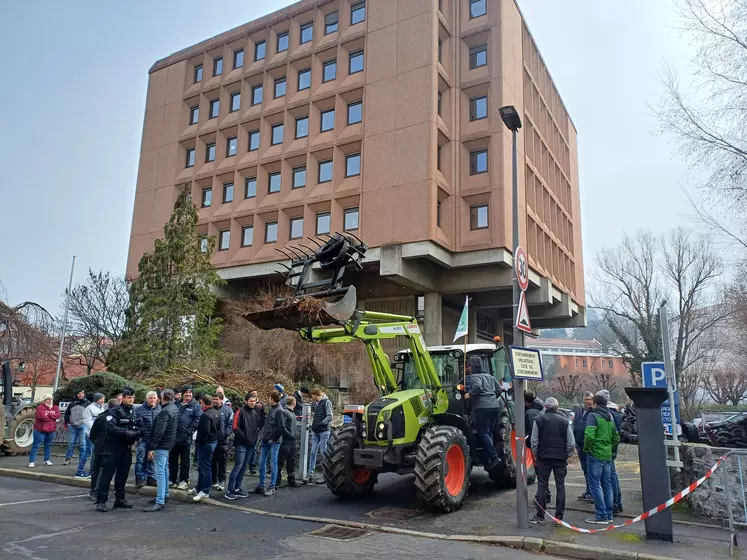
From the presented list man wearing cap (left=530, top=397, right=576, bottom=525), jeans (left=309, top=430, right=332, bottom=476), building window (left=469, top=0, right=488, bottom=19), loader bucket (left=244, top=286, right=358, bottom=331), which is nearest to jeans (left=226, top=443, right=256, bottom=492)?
jeans (left=309, top=430, right=332, bottom=476)

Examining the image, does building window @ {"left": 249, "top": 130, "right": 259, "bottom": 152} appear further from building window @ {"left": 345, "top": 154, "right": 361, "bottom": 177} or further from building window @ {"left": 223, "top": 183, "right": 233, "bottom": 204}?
building window @ {"left": 345, "top": 154, "right": 361, "bottom": 177}

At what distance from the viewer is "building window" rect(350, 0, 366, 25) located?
30.9m

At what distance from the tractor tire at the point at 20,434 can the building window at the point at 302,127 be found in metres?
19.8

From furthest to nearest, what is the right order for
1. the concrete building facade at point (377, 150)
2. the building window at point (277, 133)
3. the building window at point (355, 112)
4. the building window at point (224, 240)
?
1. the building window at point (224, 240)
2. the building window at point (277, 133)
3. the building window at point (355, 112)
4. the concrete building facade at point (377, 150)

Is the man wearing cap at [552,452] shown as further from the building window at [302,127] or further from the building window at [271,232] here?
the building window at [302,127]

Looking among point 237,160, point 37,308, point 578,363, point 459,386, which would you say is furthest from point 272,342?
point 578,363

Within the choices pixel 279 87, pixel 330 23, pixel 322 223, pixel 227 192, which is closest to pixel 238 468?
pixel 322 223

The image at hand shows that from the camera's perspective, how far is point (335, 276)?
8.77m

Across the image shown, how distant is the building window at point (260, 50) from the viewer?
34.3 m

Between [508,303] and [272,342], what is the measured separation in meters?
13.7

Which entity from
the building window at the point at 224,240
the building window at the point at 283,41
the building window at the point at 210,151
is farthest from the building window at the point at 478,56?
the building window at the point at 224,240

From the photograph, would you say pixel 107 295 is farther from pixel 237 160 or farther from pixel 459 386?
pixel 459 386

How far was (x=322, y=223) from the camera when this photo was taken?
97.2ft

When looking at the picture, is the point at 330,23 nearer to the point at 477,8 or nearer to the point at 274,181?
the point at 477,8
